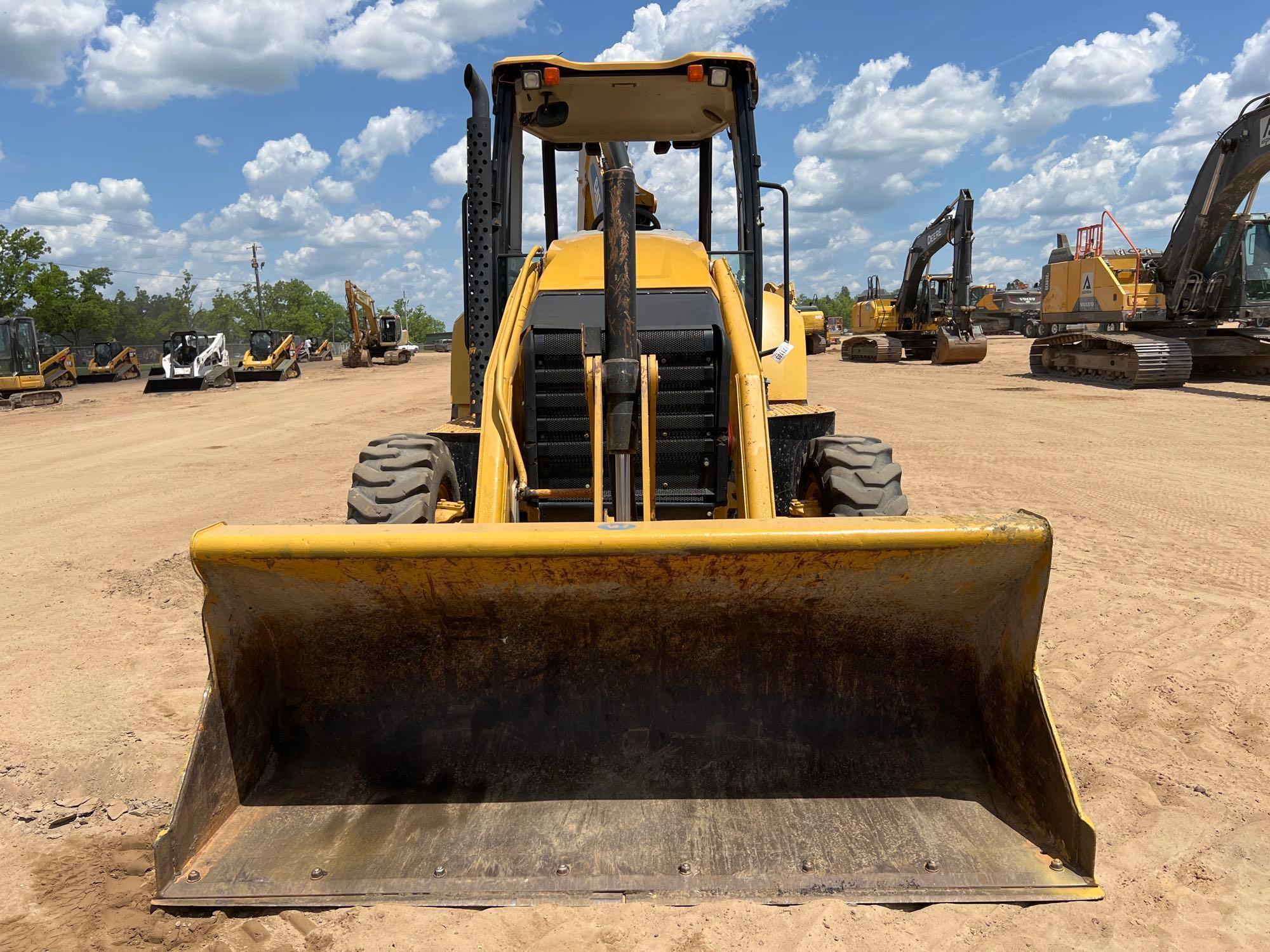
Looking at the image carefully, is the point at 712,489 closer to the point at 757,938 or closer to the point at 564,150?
the point at 757,938

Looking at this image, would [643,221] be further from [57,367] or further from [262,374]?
[262,374]

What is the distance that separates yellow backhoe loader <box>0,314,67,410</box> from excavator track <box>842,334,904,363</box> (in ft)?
76.9

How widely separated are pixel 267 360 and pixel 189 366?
4152 millimetres

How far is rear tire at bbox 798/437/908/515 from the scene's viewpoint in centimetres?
385

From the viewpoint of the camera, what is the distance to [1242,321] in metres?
16.9

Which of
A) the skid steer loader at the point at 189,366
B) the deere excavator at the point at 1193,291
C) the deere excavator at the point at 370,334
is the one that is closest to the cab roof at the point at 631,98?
the deere excavator at the point at 1193,291

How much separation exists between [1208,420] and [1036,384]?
6.16 metres

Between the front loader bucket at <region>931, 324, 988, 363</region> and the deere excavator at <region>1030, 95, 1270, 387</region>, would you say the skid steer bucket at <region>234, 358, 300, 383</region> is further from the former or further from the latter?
the deere excavator at <region>1030, 95, 1270, 387</region>

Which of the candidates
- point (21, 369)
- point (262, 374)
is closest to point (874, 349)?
point (262, 374)

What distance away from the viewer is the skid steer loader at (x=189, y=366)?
27.5 metres

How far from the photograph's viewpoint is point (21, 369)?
77.6 feet

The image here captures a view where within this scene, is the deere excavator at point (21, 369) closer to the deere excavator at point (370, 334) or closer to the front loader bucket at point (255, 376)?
the front loader bucket at point (255, 376)

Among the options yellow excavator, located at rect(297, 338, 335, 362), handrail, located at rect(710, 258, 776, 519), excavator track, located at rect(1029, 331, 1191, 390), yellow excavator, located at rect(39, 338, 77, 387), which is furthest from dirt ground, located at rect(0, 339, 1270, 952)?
yellow excavator, located at rect(297, 338, 335, 362)

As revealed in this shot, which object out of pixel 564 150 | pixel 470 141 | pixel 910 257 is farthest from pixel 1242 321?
pixel 470 141
